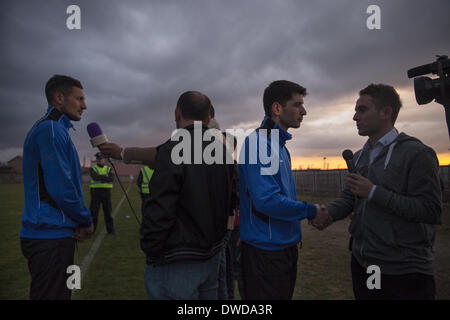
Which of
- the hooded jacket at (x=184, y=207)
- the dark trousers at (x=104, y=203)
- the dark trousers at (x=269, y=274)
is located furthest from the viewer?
the dark trousers at (x=104, y=203)

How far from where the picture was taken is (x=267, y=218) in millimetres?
2234

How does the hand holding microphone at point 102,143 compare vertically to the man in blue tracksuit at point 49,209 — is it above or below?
above

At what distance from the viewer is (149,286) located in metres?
1.87

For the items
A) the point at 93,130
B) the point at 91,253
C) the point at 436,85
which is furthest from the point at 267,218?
the point at 91,253

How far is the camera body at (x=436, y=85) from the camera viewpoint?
218cm

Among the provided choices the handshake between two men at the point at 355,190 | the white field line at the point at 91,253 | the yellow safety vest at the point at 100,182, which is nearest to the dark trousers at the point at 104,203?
the yellow safety vest at the point at 100,182

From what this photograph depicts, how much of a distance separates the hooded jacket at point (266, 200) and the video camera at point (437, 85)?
3.92 ft

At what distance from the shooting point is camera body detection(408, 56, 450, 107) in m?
2.18

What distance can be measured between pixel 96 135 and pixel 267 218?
192cm

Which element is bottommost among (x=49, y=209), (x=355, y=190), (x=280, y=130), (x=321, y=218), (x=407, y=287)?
(x=407, y=287)

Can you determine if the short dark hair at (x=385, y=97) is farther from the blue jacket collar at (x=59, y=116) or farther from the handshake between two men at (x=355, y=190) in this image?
the blue jacket collar at (x=59, y=116)

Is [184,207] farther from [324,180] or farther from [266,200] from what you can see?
[324,180]
